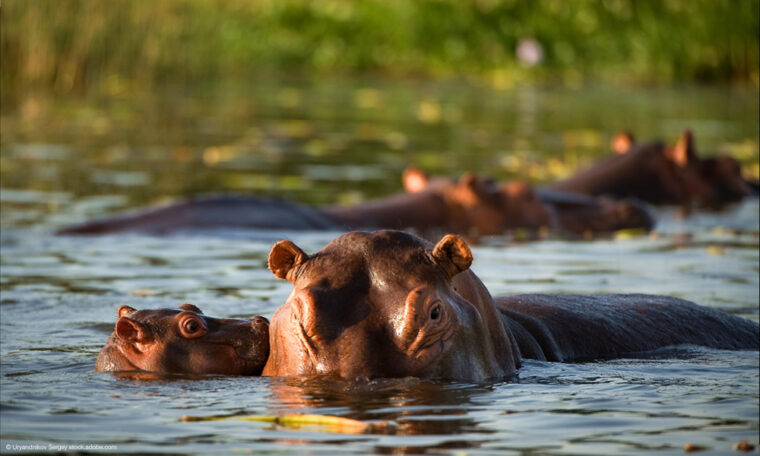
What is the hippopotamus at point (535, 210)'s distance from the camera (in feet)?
43.9

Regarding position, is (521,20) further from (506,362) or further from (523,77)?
(506,362)

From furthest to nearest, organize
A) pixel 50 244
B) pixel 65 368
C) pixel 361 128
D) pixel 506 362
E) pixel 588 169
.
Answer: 1. pixel 361 128
2. pixel 588 169
3. pixel 50 244
4. pixel 65 368
5. pixel 506 362

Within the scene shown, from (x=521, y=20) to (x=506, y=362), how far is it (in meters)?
31.2

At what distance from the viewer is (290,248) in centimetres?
575

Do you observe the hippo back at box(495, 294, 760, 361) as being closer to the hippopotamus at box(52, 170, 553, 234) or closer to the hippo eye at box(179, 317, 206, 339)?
the hippo eye at box(179, 317, 206, 339)

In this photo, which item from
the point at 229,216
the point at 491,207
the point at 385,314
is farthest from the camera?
the point at 491,207

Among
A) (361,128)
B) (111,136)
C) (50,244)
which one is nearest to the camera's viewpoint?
(50,244)

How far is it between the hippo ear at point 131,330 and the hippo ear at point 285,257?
2.73 feet

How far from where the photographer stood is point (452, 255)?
18.3 feet

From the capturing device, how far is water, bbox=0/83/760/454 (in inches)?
220

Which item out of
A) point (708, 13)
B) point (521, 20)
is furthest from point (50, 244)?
point (521, 20)

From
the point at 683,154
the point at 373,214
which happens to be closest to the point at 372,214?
the point at 373,214

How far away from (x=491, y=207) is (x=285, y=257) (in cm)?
790

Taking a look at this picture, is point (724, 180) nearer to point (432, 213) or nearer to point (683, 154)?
point (683, 154)
